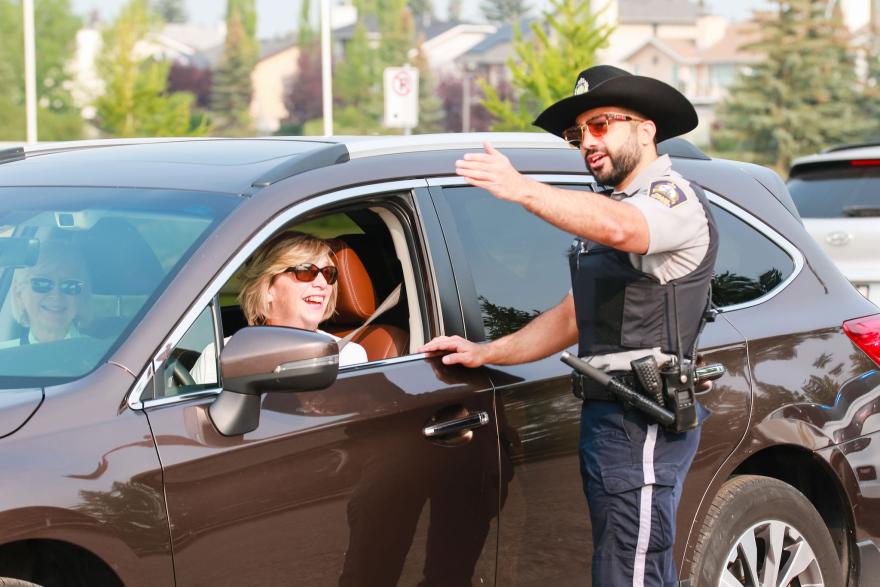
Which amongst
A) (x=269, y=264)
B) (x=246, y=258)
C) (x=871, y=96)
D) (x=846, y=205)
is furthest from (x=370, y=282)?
(x=871, y=96)

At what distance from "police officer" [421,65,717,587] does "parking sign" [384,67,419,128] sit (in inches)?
639

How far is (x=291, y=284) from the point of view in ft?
13.0

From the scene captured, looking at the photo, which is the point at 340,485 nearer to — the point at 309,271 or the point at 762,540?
the point at 309,271

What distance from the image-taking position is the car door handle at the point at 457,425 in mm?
3482

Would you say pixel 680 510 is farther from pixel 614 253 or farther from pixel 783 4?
pixel 783 4

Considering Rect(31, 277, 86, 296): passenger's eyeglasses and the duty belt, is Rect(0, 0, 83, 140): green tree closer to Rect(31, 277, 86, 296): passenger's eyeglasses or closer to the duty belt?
Rect(31, 277, 86, 296): passenger's eyeglasses

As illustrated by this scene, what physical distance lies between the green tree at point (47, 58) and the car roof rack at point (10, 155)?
228 feet

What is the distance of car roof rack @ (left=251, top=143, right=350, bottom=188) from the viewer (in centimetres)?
343

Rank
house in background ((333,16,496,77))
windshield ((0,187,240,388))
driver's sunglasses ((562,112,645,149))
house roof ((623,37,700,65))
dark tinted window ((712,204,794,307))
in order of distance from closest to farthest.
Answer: windshield ((0,187,240,388)) < driver's sunglasses ((562,112,645,149)) < dark tinted window ((712,204,794,307)) < house roof ((623,37,700,65)) < house in background ((333,16,496,77))

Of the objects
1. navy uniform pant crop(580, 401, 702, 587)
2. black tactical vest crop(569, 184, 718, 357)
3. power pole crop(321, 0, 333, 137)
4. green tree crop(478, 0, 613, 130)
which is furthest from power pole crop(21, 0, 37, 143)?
navy uniform pant crop(580, 401, 702, 587)

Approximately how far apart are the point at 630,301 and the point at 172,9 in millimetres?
194462

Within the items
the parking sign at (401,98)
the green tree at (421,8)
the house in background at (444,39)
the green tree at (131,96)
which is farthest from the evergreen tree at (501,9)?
the parking sign at (401,98)

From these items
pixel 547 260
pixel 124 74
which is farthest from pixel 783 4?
pixel 547 260

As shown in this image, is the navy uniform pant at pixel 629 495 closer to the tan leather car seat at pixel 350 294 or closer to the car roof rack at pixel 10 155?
the tan leather car seat at pixel 350 294
